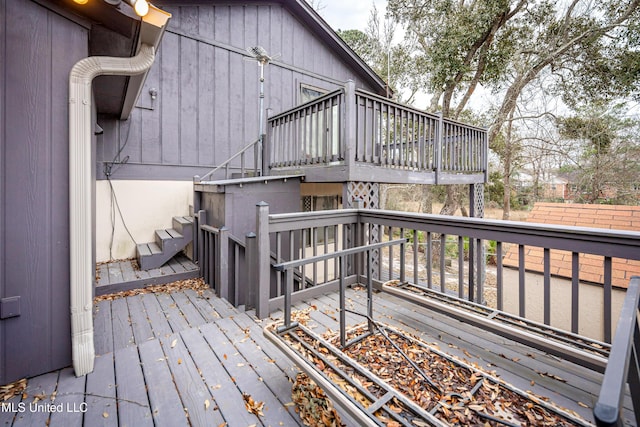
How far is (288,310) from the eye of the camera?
2045 mm

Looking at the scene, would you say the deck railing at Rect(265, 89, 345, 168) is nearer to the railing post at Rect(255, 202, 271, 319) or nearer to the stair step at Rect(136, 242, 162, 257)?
the railing post at Rect(255, 202, 271, 319)

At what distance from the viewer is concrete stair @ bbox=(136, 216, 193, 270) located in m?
4.26

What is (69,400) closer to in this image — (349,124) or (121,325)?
(121,325)

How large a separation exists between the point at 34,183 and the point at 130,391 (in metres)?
1.53

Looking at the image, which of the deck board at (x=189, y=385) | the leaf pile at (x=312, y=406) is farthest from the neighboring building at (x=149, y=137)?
the leaf pile at (x=312, y=406)

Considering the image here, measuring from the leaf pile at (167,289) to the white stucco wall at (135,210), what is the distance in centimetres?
167

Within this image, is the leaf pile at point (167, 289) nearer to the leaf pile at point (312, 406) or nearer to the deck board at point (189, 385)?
the deck board at point (189, 385)

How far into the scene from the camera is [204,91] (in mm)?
5930

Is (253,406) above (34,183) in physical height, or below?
below

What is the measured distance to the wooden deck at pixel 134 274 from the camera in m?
3.67

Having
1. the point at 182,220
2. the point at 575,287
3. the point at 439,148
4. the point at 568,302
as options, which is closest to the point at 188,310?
the point at 182,220

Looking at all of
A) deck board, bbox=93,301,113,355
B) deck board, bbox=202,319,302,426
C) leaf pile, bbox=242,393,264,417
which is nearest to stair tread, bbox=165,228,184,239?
deck board, bbox=93,301,113,355

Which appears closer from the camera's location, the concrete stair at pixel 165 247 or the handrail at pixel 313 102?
the handrail at pixel 313 102

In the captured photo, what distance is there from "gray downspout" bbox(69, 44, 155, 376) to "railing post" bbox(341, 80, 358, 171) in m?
2.63
